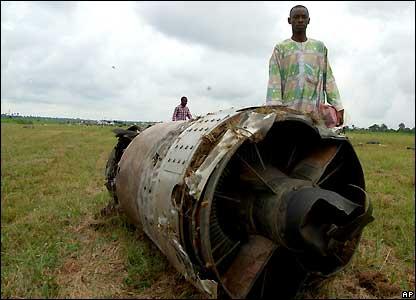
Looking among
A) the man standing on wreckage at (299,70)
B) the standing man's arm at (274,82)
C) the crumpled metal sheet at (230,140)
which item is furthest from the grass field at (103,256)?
the standing man's arm at (274,82)

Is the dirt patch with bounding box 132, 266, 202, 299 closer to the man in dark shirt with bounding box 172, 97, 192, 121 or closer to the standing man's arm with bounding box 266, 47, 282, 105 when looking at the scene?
the standing man's arm with bounding box 266, 47, 282, 105

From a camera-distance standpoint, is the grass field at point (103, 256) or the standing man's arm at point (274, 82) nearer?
the grass field at point (103, 256)

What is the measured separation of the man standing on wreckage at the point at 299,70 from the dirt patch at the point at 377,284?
129 cm

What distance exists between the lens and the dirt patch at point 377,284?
3.24 m

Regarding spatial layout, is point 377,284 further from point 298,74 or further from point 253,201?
point 298,74

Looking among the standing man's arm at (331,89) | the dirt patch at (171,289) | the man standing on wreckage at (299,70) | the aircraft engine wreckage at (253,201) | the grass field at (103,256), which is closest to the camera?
the aircraft engine wreckage at (253,201)

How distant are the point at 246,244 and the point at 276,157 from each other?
743 millimetres

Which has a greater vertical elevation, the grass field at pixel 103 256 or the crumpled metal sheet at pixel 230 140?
the crumpled metal sheet at pixel 230 140

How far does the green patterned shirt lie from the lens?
3877mm

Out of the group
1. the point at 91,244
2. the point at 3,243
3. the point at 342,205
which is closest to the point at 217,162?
the point at 342,205

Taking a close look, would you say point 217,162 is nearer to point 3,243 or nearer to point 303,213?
point 303,213

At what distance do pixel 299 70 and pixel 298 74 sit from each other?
1.4 inches

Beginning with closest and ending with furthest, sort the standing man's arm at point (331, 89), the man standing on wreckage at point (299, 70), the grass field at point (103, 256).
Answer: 1. the grass field at point (103, 256)
2. the man standing on wreckage at point (299, 70)
3. the standing man's arm at point (331, 89)

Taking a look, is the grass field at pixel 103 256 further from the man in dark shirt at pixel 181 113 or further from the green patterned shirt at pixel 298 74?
the man in dark shirt at pixel 181 113
